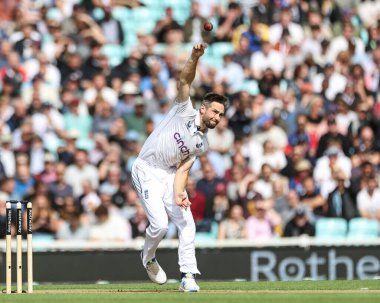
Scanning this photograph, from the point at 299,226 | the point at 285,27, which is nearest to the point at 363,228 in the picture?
the point at 299,226

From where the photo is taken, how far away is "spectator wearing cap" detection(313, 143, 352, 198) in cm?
1942

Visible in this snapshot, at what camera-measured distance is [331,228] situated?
18.5 metres

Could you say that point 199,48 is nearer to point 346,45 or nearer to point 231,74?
point 231,74

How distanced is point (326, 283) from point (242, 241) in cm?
246

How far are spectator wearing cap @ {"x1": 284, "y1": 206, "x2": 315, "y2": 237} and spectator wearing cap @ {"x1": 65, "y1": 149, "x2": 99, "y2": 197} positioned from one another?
3.00 meters

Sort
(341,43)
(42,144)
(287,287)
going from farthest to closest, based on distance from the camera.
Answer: (341,43)
(42,144)
(287,287)

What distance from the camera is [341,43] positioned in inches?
886

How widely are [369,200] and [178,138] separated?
626 centimetres

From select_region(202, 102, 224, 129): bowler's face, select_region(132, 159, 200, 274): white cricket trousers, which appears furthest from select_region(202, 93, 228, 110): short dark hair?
select_region(132, 159, 200, 274): white cricket trousers

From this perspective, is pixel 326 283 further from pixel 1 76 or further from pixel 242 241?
pixel 1 76

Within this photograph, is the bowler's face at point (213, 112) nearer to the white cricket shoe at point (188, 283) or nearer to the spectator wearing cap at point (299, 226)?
the white cricket shoe at point (188, 283)

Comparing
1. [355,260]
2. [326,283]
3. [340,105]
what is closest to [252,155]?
[340,105]

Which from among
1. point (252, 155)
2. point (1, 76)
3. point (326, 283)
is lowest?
point (326, 283)

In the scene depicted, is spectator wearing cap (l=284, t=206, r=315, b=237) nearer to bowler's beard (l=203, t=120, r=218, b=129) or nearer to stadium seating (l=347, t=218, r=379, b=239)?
stadium seating (l=347, t=218, r=379, b=239)
